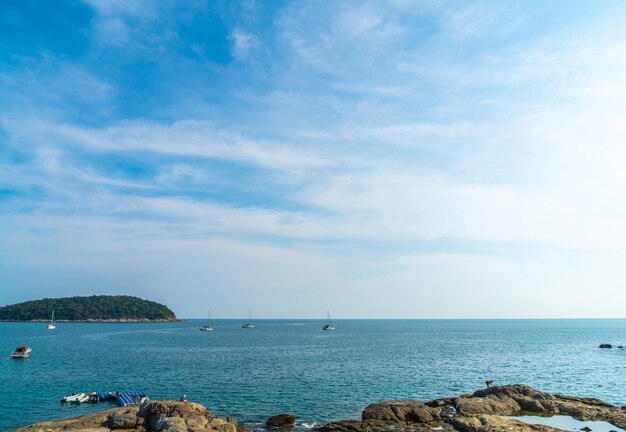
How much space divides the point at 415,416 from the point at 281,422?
13508mm

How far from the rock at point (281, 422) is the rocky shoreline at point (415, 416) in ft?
0.33

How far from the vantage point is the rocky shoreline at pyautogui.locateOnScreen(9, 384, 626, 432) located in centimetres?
3734

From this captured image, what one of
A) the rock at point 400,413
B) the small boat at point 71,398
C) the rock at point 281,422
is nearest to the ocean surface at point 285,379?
the small boat at point 71,398

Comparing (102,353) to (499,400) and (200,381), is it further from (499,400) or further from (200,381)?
(499,400)

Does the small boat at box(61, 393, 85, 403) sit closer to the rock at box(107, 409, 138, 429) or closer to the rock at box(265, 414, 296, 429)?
the rock at box(107, 409, 138, 429)

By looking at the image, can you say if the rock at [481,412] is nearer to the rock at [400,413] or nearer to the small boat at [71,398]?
the rock at [400,413]

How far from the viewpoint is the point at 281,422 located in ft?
141

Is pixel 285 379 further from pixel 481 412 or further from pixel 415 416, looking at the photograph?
pixel 481 412

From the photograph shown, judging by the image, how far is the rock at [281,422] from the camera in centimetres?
4247

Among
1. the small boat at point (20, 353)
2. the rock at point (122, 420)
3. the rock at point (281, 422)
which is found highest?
the small boat at point (20, 353)

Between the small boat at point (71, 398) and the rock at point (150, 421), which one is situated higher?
the rock at point (150, 421)

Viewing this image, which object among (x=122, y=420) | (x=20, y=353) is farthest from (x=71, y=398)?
(x=20, y=353)

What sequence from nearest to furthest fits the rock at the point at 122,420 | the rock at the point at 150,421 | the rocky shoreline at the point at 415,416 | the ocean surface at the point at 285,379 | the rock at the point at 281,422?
the rock at the point at 150,421 → the rocky shoreline at the point at 415,416 → the rock at the point at 122,420 → the rock at the point at 281,422 → the ocean surface at the point at 285,379

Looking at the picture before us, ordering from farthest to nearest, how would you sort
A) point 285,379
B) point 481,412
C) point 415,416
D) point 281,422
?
point 285,379 < point 481,412 < point 415,416 < point 281,422
